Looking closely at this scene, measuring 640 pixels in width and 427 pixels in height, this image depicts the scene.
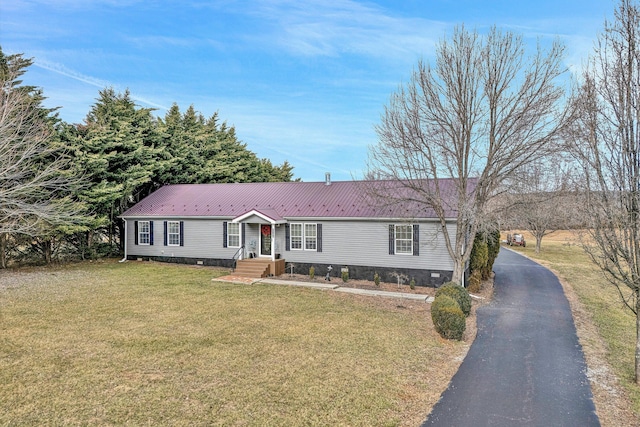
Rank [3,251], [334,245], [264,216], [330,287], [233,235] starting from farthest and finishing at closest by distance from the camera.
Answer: [233,235]
[3,251]
[264,216]
[334,245]
[330,287]

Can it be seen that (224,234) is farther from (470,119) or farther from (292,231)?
(470,119)

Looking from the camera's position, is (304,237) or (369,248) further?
A: (304,237)

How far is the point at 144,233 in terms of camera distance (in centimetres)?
2409

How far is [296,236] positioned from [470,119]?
34.4 feet

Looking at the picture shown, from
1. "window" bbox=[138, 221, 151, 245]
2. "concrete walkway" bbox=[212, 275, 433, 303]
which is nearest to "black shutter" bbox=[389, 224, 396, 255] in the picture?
"concrete walkway" bbox=[212, 275, 433, 303]

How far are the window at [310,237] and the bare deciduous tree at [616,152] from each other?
13.4 metres

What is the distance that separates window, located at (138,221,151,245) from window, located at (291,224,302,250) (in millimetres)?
9773

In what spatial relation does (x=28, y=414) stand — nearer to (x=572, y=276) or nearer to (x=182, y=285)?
A: (x=182, y=285)

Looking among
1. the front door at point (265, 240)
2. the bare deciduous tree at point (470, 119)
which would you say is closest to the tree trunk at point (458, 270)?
the bare deciduous tree at point (470, 119)

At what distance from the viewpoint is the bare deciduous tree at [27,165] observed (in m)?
17.5

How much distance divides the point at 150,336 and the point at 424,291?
11619 millimetres

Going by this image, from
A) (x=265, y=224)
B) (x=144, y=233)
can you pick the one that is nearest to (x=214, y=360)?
(x=265, y=224)

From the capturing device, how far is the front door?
69.9 ft

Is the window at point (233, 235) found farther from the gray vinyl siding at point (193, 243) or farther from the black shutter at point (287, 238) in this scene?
the black shutter at point (287, 238)
